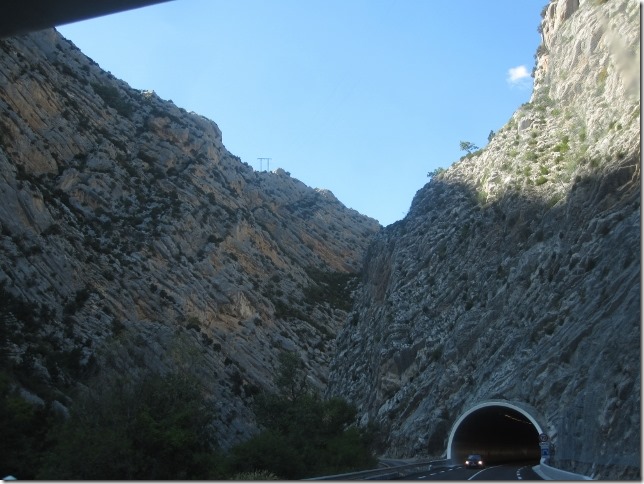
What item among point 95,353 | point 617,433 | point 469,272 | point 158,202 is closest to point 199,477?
point 617,433

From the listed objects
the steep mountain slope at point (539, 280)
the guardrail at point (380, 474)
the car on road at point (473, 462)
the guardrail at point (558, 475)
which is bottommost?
the guardrail at point (380, 474)

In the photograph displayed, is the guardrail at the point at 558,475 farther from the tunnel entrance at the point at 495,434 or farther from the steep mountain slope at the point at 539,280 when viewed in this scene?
the tunnel entrance at the point at 495,434

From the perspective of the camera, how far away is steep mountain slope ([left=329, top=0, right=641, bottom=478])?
28.8 m

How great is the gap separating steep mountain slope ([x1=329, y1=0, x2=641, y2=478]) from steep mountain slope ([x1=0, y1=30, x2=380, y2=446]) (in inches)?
443

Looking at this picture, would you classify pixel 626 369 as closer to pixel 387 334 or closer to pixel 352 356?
pixel 387 334

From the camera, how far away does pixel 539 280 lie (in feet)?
139

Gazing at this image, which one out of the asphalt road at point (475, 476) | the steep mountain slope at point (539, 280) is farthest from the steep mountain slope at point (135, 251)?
the asphalt road at point (475, 476)

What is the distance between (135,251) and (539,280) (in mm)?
37584

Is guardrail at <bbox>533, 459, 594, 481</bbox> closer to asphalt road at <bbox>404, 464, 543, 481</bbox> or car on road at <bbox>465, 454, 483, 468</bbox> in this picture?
asphalt road at <bbox>404, 464, 543, 481</bbox>

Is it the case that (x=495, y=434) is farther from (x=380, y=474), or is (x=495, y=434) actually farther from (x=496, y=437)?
(x=380, y=474)

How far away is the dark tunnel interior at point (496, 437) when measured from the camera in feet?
134

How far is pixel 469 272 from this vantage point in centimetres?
5331

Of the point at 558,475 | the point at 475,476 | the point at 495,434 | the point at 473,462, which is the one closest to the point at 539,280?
the point at 473,462

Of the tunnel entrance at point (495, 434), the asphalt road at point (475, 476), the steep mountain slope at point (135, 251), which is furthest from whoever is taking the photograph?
the steep mountain slope at point (135, 251)
